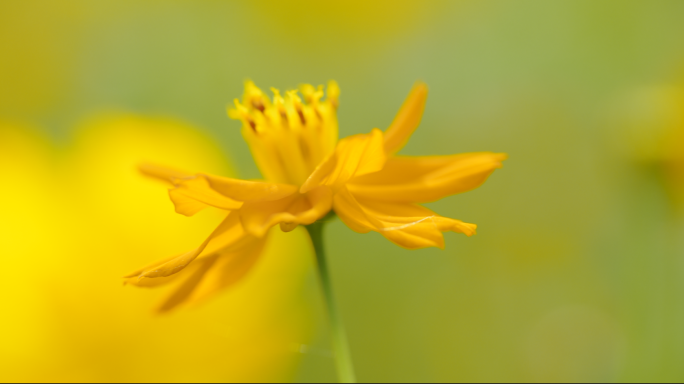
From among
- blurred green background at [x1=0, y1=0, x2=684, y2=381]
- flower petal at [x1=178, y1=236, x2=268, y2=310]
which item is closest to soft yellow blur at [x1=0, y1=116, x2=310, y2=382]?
blurred green background at [x1=0, y1=0, x2=684, y2=381]

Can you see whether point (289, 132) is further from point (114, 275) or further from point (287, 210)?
point (114, 275)

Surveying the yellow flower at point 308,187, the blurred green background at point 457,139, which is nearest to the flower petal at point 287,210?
the yellow flower at point 308,187

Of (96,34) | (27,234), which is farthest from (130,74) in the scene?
(27,234)

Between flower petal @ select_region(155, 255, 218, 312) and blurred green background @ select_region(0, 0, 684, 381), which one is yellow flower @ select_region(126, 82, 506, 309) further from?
blurred green background @ select_region(0, 0, 684, 381)

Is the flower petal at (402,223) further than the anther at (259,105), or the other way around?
the anther at (259,105)

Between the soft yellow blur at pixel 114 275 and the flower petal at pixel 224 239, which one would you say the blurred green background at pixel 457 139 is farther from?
the flower petal at pixel 224 239
